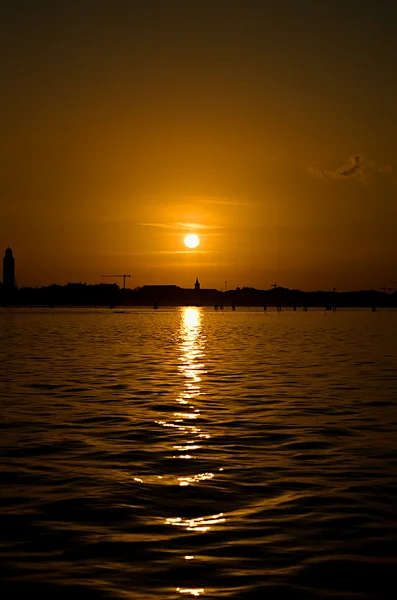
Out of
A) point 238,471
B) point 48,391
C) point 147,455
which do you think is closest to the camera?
point 238,471

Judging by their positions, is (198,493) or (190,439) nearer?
(198,493)

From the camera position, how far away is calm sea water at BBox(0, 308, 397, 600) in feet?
33.6

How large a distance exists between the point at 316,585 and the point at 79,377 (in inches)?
1165

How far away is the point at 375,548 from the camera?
11.4 meters

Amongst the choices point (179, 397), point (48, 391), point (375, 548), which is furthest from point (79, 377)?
point (375, 548)

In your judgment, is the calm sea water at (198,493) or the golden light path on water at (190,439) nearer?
the calm sea water at (198,493)

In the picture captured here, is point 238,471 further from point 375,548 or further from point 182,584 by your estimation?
point 182,584

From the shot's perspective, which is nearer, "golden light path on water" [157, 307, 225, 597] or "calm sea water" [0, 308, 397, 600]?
"calm sea water" [0, 308, 397, 600]

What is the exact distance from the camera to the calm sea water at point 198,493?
1025 centimetres

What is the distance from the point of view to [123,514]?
13.2 metres

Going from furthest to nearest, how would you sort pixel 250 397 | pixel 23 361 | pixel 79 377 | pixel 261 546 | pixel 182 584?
pixel 23 361, pixel 79 377, pixel 250 397, pixel 261 546, pixel 182 584


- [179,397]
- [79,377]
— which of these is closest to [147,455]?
[179,397]

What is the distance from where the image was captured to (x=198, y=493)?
14.7 metres

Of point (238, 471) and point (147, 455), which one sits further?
point (147, 455)
